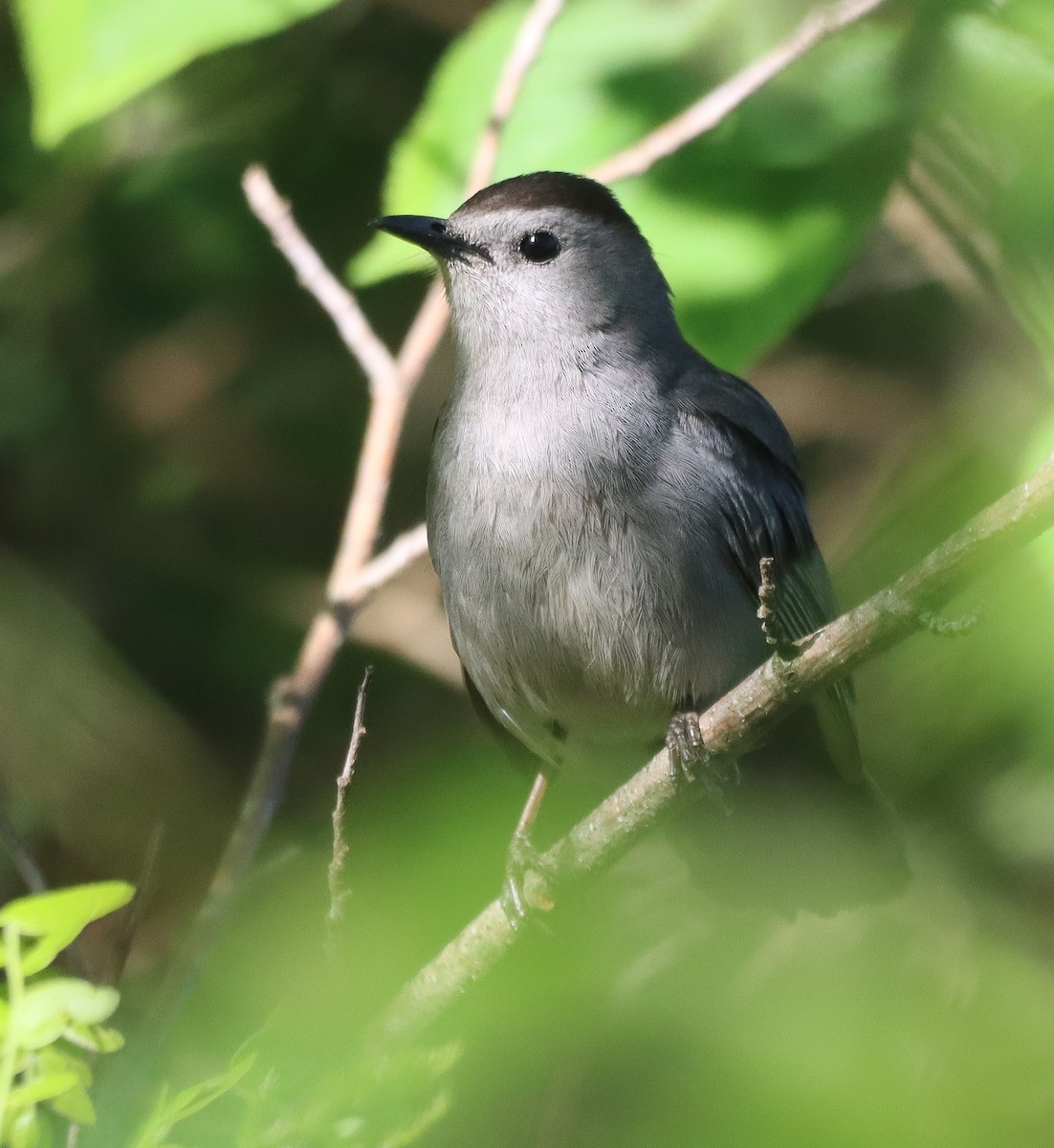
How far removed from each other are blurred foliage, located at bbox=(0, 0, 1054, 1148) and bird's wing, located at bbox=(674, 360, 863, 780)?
127mm

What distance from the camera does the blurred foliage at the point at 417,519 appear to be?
1.33m

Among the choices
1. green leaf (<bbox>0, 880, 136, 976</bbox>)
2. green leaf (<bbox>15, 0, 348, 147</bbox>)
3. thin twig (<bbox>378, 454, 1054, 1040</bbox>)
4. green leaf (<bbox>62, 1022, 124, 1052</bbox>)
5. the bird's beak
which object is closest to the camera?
green leaf (<bbox>0, 880, 136, 976</bbox>)

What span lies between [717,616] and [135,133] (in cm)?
245

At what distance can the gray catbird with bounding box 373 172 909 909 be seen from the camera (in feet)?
8.86

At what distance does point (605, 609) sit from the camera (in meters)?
2.70

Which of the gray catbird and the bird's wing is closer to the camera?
the gray catbird

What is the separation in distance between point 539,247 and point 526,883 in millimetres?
1435

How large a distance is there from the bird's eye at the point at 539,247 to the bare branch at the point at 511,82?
0.31 meters

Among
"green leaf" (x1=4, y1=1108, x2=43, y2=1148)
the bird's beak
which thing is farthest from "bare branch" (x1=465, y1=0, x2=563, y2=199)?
"green leaf" (x1=4, y1=1108, x2=43, y2=1148)

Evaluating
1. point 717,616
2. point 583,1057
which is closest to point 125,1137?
point 583,1057

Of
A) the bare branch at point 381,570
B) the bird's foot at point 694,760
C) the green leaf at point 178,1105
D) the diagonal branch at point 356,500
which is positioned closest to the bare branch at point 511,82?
the diagonal branch at point 356,500

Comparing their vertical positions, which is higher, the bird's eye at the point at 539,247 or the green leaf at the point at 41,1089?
the green leaf at the point at 41,1089

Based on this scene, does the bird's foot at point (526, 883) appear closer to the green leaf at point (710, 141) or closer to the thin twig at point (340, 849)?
the thin twig at point (340, 849)

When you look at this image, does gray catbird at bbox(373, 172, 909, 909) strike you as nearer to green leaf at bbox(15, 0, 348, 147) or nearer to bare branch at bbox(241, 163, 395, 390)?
bare branch at bbox(241, 163, 395, 390)
